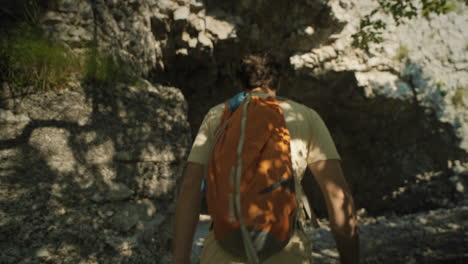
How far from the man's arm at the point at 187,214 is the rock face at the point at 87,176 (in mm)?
1253

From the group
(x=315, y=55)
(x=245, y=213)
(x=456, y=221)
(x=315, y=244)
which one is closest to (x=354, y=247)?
(x=245, y=213)

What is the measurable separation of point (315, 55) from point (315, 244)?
149 inches

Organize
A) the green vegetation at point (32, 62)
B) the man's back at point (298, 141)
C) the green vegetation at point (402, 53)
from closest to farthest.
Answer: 1. the man's back at point (298, 141)
2. the green vegetation at point (32, 62)
3. the green vegetation at point (402, 53)

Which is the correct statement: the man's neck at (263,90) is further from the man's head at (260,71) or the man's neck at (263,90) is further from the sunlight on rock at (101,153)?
the sunlight on rock at (101,153)

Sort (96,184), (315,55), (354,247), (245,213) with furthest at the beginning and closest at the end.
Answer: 1. (315,55)
2. (96,184)
3. (354,247)
4. (245,213)

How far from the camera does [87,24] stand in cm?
294

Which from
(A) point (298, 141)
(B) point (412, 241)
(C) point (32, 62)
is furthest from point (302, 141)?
(B) point (412, 241)

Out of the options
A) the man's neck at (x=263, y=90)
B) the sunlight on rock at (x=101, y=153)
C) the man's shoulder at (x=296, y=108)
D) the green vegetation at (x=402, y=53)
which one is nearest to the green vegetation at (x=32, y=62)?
the sunlight on rock at (x=101, y=153)

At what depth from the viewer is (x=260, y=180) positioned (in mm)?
1077

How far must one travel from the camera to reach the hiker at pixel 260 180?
1039 millimetres

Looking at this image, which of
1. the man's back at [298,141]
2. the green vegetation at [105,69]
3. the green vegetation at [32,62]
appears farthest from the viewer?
the green vegetation at [105,69]

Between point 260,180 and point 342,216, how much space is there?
35 cm

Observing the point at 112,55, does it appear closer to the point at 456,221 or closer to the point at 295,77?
the point at 295,77

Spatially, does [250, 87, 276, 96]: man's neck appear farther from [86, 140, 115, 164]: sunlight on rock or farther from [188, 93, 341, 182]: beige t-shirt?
[86, 140, 115, 164]: sunlight on rock
